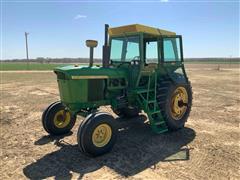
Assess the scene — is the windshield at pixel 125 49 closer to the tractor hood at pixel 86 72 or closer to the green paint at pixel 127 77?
the green paint at pixel 127 77

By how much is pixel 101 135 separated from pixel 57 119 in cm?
171

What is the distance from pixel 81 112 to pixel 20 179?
1.94 meters

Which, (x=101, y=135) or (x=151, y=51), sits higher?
(x=151, y=51)

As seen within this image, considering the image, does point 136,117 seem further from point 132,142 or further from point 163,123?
point 132,142

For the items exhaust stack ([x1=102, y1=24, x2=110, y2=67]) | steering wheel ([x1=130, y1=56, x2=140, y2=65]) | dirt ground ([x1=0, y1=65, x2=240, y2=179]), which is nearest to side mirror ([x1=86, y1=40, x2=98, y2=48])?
exhaust stack ([x1=102, y1=24, x2=110, y2=67])

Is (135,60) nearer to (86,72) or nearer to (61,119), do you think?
(86,72)

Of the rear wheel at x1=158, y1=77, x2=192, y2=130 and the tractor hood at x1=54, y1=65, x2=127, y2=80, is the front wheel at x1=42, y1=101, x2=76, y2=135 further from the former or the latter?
the rear wheel at x1=158, y1=77, x2=192, y2=130

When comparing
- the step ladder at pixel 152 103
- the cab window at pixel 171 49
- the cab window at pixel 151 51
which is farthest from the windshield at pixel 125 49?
the cab window at pixel 171 49

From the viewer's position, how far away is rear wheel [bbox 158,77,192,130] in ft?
19.9

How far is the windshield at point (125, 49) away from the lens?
5.95m

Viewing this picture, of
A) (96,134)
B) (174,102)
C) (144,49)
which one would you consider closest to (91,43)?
(144,49)

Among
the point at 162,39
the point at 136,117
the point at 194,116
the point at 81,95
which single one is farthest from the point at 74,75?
the point at 194,116

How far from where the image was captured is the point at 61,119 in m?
6.12

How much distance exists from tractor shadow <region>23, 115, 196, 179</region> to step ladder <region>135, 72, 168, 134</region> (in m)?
0.25
